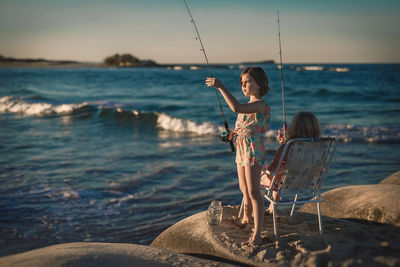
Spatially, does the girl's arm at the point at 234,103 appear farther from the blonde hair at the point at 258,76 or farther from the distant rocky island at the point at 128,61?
the distant rocky island at the point at 128,61

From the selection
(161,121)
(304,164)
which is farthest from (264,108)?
(161,121)

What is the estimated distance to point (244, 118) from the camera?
3598 millimetres

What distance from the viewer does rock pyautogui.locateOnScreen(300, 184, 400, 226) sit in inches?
156

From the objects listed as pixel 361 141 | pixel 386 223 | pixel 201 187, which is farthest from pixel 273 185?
pixel 361 141

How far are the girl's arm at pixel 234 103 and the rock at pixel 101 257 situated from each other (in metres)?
1.34

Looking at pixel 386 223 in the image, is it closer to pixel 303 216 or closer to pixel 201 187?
pixel 303 216

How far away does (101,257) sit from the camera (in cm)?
300

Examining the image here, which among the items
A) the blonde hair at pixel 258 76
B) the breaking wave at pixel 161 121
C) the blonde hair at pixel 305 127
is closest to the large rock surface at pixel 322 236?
the blonde hair at pixel 305 127

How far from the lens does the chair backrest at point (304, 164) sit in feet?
11.0

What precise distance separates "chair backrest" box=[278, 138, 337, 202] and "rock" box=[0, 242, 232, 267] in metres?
1.02

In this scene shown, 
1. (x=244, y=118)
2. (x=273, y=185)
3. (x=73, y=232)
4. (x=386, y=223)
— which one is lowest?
(x=73, y=232)

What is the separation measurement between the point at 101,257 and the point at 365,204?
2936 millimetres

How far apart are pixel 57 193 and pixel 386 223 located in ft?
17.8

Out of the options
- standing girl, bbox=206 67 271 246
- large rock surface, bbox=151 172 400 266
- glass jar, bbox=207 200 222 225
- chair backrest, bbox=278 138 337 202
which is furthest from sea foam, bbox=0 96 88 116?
chair backrest, bbox=278 138 337 202
